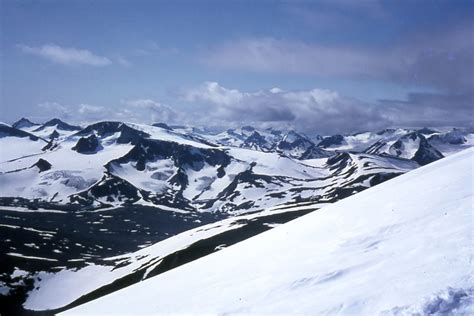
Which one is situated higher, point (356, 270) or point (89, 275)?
point (356, 270)

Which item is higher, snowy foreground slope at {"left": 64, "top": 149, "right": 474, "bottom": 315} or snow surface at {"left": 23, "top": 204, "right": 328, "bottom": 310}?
snowy foreground slope at {"left": 64, "top": 149, "right": 474, "bottom": 315}

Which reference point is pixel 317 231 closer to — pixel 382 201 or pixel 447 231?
pixel 382 201

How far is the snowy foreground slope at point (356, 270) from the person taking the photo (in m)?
11.1

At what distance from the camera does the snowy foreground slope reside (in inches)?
436

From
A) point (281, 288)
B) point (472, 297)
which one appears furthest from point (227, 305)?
point (472, 297)

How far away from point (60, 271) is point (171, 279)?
403 ft

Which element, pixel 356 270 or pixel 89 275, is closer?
pixel 356 270

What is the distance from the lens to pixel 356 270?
1440cm

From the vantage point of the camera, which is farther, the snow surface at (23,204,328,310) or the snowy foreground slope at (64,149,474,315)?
the snow surface at (23,204,328,310)

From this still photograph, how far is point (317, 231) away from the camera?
84.3 feet

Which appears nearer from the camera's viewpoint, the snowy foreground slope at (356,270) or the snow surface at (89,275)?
the snowy foreground slope at (356,270)

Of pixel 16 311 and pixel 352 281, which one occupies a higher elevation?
pixel 352 281

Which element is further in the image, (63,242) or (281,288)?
(63,242)

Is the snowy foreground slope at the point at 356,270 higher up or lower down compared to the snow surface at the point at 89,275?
higher up
